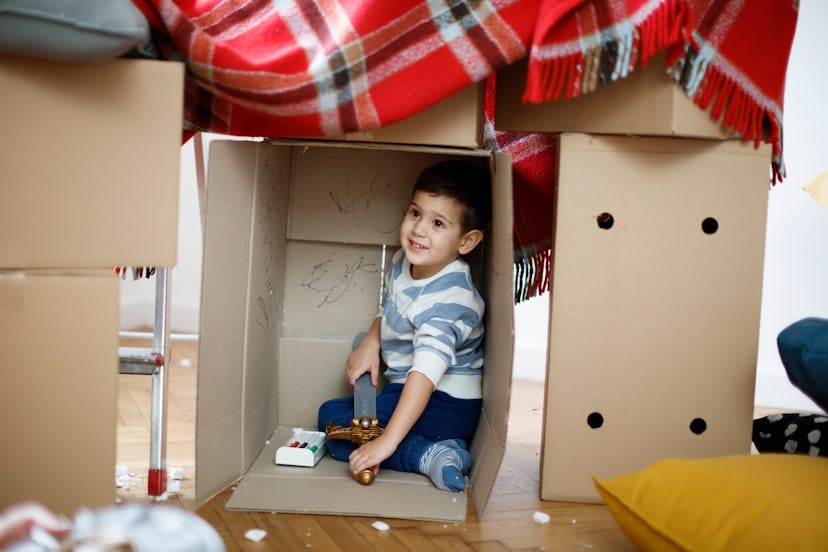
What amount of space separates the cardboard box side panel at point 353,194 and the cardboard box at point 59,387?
2.22ft

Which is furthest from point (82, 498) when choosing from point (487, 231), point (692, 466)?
point (487, 231)

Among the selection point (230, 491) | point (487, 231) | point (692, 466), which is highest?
point (487, 231)

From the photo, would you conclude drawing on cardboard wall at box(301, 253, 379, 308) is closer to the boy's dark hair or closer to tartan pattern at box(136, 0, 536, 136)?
the boy's dark hair

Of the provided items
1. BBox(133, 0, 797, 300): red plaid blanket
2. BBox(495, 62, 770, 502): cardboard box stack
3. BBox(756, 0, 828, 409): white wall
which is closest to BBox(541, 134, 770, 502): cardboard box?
BBox(495, 62, 770, 502): cardboard box stack

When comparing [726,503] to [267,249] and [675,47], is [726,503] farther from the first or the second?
[267,249]

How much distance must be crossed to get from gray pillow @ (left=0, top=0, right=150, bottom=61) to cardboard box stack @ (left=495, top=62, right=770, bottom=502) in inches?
23.4

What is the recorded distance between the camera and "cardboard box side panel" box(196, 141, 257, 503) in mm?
1186

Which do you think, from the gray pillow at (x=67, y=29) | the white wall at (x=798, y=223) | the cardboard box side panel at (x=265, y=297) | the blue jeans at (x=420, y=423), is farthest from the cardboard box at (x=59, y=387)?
the white wall at (x=798, y=223)

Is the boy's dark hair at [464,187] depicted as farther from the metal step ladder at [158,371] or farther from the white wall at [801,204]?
the white wall at [801,204]

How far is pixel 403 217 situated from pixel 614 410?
55 cm

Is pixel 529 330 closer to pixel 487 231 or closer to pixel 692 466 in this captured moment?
pixel 487 231

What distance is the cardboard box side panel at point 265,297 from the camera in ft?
4.42

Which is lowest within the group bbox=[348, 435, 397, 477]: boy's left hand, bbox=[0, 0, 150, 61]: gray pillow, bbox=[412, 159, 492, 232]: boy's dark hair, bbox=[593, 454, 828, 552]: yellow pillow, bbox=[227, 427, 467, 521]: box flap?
bbox=[227, 427, 467, 521]: box flap

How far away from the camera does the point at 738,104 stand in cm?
114
